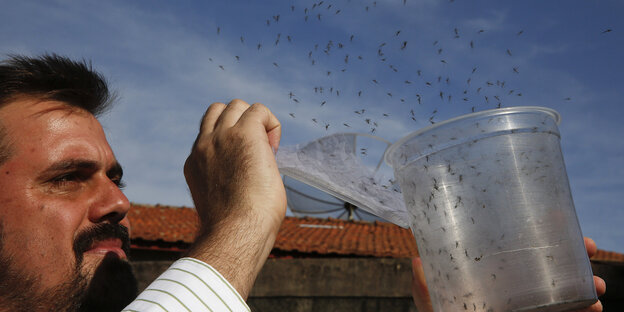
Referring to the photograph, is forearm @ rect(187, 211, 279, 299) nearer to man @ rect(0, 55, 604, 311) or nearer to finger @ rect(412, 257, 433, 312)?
man @ rect(0, 55, 604, 311)

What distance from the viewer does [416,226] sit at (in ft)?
5.78

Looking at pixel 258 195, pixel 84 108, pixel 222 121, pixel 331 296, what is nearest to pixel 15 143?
pixel 84 108

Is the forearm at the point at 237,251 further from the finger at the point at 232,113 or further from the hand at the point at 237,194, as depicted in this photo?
the finger at the point at 232,113

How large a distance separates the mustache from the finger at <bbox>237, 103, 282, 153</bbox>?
1.01m

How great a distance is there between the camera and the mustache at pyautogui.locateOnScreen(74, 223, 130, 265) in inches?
85.7

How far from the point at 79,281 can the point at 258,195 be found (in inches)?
43.4

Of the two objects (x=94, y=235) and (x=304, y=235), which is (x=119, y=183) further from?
(x=304, y=235)

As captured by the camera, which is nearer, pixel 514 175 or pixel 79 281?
pixel 514 175

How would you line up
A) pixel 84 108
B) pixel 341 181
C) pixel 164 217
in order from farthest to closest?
pixel 164 217 → pixel 84 108 → pixel 341 181

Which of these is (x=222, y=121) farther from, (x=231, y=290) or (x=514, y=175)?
(x=514, y=175)

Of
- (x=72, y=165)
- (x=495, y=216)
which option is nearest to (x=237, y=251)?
(x=495, y=216)

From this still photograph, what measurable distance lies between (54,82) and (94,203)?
0.89 metres

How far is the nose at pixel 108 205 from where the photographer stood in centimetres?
227

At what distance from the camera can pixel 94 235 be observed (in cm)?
223
